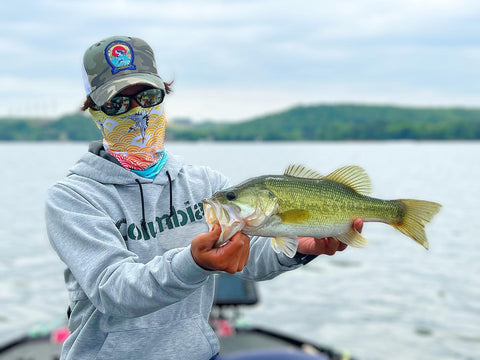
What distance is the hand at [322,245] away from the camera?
3.17 m

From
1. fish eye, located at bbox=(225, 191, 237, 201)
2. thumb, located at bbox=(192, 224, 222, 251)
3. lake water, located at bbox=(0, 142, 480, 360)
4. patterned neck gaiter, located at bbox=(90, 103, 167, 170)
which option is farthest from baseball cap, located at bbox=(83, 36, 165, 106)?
lake water, located at bbox=(0, 142, 480, 360)

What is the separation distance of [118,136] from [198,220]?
2.36 ft

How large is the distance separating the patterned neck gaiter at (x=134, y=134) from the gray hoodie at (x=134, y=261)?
0.11 metres

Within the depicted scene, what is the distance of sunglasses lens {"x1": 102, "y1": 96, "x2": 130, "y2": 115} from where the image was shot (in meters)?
3.41

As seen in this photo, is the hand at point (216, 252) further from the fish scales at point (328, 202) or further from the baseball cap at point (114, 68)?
the baseball cap at point (114, 68)

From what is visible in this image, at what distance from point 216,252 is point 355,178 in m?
1.14

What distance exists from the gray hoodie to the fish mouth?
0.19m

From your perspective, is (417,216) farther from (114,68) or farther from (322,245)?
(114,68)

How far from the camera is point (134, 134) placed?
11.5ft

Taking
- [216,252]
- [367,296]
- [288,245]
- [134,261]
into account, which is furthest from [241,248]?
[367,296]

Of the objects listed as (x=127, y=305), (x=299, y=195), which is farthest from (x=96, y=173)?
(x=299, y=195)

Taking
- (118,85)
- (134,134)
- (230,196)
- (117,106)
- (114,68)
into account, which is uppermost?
(114,68)

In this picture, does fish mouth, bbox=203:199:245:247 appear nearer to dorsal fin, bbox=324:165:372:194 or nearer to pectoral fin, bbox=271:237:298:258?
pectoral fin, bbox=271:237:298:258

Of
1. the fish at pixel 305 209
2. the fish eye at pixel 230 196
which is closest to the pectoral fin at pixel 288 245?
the fish at pixel 305 209
